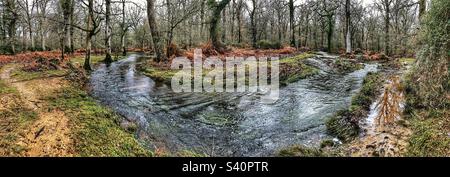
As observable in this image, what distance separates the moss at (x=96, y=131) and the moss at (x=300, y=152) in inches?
105

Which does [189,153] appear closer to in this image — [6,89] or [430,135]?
[430,135]

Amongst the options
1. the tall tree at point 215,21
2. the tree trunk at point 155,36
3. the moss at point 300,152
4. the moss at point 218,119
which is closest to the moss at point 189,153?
the moss at point 300,152

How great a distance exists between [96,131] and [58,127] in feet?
2.71

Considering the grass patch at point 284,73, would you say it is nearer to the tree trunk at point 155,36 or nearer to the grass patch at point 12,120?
the tree trunk at point 155,36

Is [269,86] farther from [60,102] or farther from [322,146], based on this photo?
[60,102]

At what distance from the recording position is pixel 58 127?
24.3 feet

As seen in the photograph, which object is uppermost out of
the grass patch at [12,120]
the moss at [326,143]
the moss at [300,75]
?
the moss at [300,75]

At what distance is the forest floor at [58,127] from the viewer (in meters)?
6.45

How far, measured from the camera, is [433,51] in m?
7.33

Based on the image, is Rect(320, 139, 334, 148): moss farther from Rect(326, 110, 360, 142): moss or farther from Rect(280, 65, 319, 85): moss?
Rect(280, 65, 319, 85): moss

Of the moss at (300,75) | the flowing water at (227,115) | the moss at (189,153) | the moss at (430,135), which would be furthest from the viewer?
the moss at (300,75)

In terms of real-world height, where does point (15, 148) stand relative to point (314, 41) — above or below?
below
